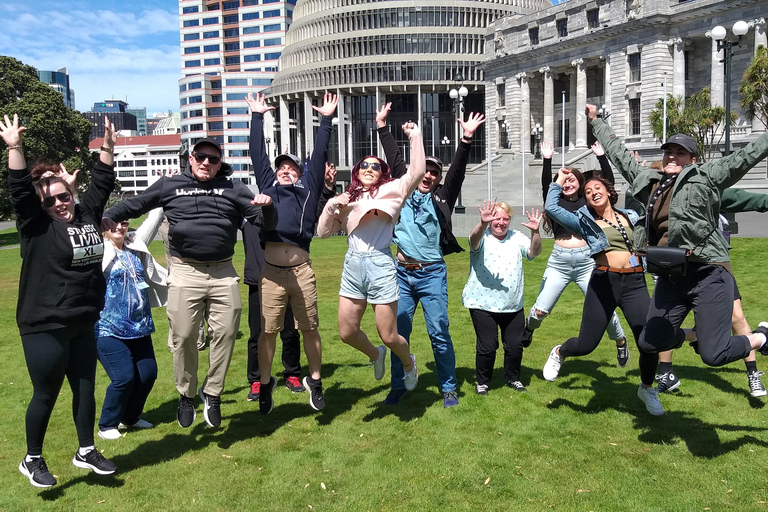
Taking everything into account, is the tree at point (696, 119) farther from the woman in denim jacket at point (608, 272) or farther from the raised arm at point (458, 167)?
the raised arm at point (458, 167)

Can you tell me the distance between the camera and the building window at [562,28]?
62562mm

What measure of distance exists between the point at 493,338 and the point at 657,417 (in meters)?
1.74

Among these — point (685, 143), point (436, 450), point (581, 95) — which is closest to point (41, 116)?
point (436, 450)

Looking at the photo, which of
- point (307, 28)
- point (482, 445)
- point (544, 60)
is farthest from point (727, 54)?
point (307, 28)

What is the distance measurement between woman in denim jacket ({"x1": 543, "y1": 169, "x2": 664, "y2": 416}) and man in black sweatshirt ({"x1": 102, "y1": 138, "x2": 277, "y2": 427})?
122 inches

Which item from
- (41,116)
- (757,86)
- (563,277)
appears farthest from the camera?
(41,116)

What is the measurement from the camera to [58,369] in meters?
4.93

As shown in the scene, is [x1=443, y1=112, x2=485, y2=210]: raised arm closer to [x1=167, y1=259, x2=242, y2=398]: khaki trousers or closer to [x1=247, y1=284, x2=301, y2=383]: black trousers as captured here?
[x1=247, y1=284, x2=301, y2=383]: black trousers

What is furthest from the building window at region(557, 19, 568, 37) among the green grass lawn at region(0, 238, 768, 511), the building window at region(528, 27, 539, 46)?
the green grass lawn at region(0, 238, 768, 511)

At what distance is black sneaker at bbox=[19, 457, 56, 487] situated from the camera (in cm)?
498

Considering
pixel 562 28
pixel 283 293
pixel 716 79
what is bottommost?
pixel 283 293

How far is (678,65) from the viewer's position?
52.8 m

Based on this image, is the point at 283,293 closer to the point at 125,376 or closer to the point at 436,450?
the point at 125,376

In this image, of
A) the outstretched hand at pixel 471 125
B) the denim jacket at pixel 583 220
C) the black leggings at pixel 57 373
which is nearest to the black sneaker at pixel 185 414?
the black leggings at pixel 57 373
